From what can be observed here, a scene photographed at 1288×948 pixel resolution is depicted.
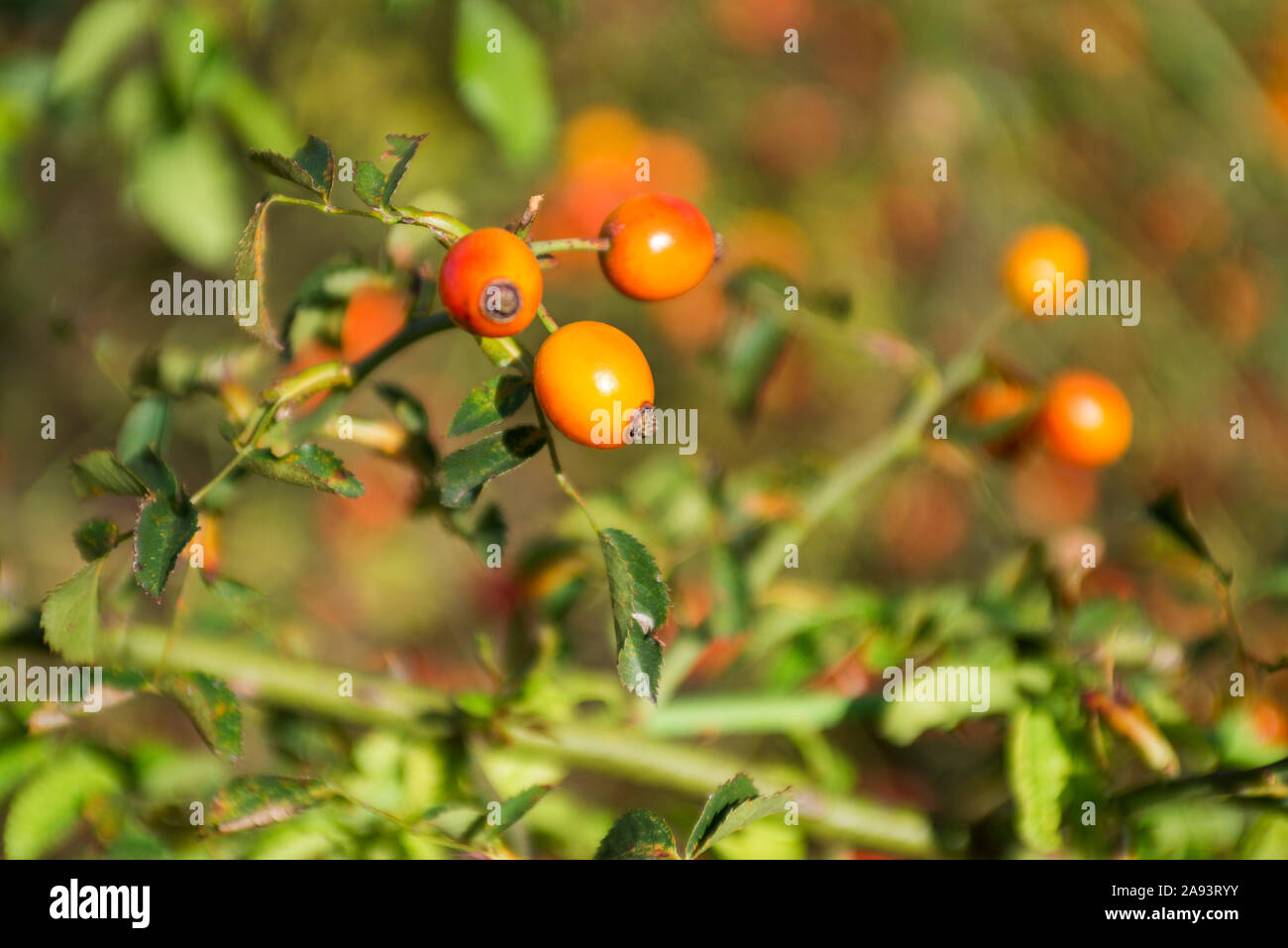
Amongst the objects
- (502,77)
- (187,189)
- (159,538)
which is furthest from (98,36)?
(159,538)

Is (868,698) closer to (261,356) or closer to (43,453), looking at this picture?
(261,356)

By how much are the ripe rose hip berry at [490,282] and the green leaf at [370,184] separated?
0.08 meters

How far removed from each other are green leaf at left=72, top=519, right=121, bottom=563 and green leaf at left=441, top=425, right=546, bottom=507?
1.11 feet

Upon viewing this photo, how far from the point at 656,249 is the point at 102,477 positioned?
1.96ft

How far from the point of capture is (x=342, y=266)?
3.60 feet

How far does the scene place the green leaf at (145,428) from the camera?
3.36ft

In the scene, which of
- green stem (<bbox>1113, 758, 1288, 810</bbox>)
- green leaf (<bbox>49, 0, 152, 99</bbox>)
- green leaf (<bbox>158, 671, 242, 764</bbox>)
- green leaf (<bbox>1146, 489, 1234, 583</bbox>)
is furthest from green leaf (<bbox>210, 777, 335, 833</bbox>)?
green leaf (<bbox>49, 0, 152, 99</bbox>)

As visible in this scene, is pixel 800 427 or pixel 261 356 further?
pixel 800 427

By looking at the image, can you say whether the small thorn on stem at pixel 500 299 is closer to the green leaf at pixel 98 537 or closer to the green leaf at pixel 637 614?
the green leaf at pixel 637 614

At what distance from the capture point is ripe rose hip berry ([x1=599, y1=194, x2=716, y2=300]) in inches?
33.9

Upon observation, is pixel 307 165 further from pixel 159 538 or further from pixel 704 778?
pixel 704 778

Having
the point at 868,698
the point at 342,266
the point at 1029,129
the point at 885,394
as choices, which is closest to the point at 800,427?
the point at 885,394

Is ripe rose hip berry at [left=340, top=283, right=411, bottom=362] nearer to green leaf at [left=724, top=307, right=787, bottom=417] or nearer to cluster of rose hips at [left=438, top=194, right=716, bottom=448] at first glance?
green leaf at [left=724, top=307, right=787, bottom=417]
